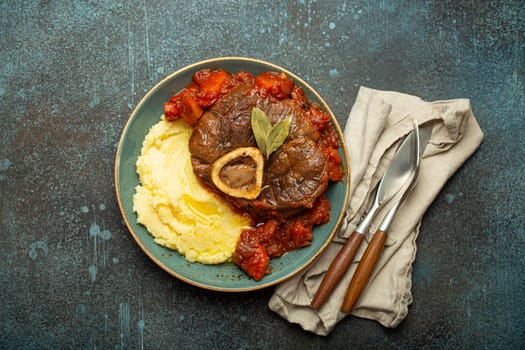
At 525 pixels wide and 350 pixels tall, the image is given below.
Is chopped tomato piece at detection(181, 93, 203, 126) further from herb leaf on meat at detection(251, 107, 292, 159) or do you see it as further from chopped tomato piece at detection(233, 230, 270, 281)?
chopped tomato piece at detection(233, 230, 270, 281)

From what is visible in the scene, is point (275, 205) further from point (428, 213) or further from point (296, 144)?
point (428, 213)

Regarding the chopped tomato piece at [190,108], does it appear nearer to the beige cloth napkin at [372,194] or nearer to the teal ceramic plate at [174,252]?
the teal ceramic plate at [174,252]

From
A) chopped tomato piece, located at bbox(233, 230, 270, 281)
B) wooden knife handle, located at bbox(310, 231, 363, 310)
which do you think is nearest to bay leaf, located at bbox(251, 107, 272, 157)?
chopped tomato piece, located at bbox(233, 230, 270, 281)

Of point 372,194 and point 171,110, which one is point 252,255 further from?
point 171,110

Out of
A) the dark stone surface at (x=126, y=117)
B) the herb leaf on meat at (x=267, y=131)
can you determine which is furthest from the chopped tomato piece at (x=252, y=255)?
the herb leaf on meat at (x=267, y=131)

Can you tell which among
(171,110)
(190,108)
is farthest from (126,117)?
(190,108)
